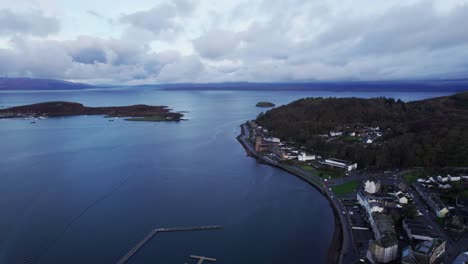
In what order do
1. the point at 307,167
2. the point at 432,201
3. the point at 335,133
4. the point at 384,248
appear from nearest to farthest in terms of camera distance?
the point at 384,248 → the point at 432,201 → the point at 307,167 → the point at 335,133

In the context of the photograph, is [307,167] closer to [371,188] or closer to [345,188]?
[345,188]

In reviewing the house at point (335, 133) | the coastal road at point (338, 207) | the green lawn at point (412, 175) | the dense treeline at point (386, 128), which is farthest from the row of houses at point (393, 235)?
the house at point (335, 133)

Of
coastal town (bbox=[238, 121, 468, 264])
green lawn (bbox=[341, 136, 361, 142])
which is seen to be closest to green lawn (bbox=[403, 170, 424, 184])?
coastal town (bbox=[238, 121, 468, 264])

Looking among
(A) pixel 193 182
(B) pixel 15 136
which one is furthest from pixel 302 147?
(B) pixel 15 136

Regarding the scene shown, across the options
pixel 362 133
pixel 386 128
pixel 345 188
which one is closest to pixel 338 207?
pixel 345 188

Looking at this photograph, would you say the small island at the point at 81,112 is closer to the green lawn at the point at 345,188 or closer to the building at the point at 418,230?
the green lawn at the point at 345,188

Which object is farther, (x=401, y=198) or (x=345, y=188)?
(x=345, y=188)

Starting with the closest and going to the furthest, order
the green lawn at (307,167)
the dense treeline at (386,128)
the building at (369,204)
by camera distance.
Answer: the building at (369,204)
the dense treeline at (386,128)
the green lawn at (307,167)
